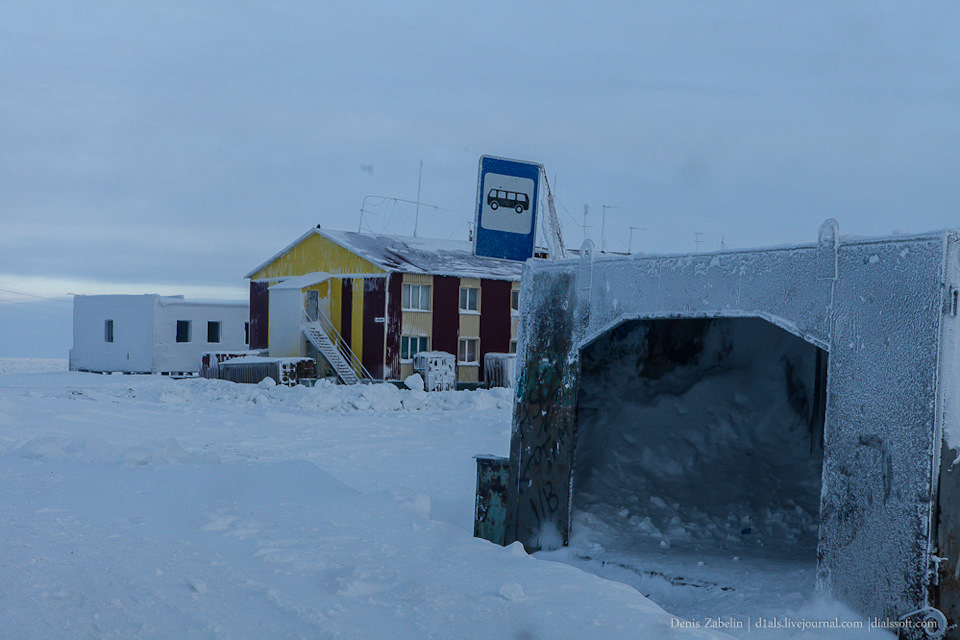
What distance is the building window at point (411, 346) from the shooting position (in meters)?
27.5

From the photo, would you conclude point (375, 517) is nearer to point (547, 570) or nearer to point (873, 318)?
point (547, 570)

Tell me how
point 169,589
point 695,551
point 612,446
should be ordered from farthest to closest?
1. point 612,446
2. point 695,551
3. point 169,589

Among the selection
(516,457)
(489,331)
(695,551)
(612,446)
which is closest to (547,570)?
(516,457)

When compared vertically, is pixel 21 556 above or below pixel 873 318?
below

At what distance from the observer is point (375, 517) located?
741 cm

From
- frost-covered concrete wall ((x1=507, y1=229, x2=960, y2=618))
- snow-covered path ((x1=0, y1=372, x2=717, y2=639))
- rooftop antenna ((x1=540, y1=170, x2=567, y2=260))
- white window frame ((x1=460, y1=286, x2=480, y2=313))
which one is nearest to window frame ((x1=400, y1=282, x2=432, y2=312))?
white window frame ((x1=460, y1=286, x2=480, y2=313))

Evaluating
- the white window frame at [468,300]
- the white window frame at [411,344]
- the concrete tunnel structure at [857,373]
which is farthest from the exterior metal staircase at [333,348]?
the concrete tunnel structure at [857,373]

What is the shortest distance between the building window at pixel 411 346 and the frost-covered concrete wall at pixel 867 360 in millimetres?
20168

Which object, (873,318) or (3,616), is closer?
(3,616)

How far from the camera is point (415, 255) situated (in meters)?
29.5

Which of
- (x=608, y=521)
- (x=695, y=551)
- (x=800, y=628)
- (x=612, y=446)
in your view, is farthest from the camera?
(x=612, y=446)

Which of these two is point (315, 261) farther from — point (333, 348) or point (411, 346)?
point (411, 346)

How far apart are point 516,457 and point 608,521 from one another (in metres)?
1.57

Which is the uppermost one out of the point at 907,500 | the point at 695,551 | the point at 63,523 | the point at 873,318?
the point at 873,318
